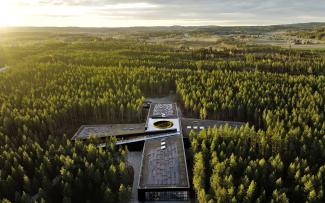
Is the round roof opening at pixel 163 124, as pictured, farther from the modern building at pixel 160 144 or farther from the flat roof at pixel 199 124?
the flat roof at pixel 199 124

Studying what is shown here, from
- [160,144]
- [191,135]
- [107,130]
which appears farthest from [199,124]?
[107,130]

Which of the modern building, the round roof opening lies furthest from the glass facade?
the round roof opening

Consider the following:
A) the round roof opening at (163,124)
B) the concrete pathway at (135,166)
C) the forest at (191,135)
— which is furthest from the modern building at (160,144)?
the forest at (191,135)

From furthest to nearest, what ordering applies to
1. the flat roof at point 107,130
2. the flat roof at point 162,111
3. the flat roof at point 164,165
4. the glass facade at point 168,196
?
the flat roof at point 162,111, the flat roof at point 107,130, the flat roof at point 164,165, the glass facade at point 168,196

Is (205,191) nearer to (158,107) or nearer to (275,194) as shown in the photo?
(275,194)

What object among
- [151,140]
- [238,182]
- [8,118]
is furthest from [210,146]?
[8,118]

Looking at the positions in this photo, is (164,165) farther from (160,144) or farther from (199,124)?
(199,124)
